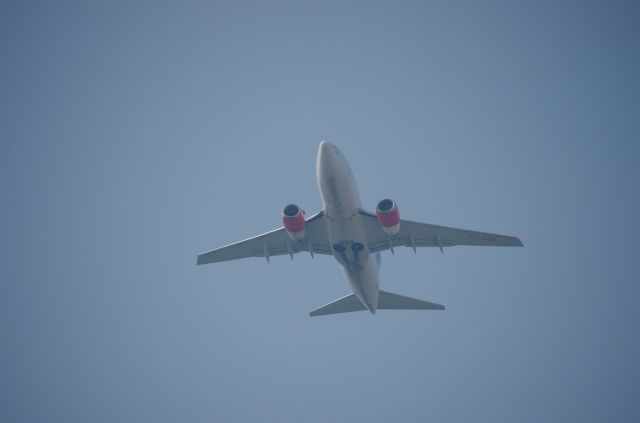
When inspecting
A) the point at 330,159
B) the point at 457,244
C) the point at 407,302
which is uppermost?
the point at 330,159

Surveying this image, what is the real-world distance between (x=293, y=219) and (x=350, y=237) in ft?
9.94

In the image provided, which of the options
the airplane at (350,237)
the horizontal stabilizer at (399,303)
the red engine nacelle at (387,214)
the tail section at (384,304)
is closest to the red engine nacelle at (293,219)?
the airplane at (350,237)

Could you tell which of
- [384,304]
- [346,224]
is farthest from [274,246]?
[384,304]

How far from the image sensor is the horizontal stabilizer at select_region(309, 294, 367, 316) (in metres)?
31.1

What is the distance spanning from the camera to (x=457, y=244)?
28.9 metres

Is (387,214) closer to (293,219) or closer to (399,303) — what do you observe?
(293,219)

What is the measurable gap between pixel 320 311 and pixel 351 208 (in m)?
8.47

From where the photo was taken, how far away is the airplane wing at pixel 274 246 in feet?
95.2

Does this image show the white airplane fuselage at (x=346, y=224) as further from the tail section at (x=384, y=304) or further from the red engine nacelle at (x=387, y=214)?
the tail section at (x=384, y=304)

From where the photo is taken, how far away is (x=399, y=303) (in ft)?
102

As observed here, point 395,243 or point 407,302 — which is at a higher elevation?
point 395,243

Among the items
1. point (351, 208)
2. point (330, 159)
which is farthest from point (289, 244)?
point (330, 159)

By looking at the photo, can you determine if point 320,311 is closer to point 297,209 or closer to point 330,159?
point 297,209

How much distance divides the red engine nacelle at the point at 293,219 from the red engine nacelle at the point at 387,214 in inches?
153
